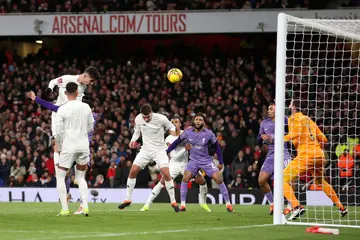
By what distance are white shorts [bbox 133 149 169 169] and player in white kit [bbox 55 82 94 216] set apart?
10.8 ft

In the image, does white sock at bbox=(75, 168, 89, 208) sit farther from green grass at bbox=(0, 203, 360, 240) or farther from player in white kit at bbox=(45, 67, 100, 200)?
player in white kit at bbox=(45, 67, 100, 200)

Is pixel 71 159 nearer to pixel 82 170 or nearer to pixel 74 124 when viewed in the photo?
pixel 82 170

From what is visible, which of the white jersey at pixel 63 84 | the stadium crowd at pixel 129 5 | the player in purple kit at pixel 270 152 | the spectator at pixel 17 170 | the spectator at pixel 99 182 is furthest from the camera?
the stadium crowd at pixel 129 5

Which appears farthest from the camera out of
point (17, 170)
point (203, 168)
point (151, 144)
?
point (17, 170)

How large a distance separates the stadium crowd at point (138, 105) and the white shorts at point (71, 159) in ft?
32.1

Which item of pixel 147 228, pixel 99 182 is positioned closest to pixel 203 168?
A: pixel 147 228

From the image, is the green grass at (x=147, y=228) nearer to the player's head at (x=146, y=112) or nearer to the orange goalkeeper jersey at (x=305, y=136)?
the orange goalkeeper jersey at (x=305, y=136)

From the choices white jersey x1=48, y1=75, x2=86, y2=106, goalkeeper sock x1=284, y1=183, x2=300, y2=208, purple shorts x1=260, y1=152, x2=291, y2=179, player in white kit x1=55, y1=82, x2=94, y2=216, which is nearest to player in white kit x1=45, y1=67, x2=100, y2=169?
white jersey x1=48, y1=75, x2=86, y2=106

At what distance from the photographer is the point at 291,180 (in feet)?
47.1

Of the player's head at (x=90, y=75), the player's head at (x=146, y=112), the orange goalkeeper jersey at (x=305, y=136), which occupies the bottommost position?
the orange goalkeeper jersey at (x=305, y=136)

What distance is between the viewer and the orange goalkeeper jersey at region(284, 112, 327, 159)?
14.7 m

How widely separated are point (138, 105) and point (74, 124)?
1800cm

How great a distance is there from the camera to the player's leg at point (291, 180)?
14.1 m

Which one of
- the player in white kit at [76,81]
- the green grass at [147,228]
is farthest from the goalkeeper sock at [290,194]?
the player in white kit at [76,81]
